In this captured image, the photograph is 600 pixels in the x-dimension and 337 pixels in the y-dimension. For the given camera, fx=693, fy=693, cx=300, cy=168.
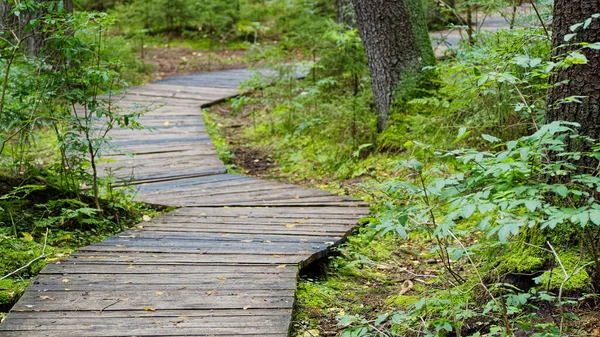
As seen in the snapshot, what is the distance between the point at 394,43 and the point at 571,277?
435 centimetres

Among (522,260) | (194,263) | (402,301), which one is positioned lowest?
(402,301)

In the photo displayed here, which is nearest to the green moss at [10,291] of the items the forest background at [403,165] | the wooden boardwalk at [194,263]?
the forest background at [403,165]

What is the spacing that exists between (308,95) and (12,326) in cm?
618

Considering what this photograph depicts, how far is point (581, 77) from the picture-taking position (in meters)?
3.75

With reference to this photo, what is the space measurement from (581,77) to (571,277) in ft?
3.57

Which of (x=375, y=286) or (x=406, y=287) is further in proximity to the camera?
(x=375, y=286)

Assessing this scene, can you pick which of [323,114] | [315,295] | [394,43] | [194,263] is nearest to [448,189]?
[315,295]

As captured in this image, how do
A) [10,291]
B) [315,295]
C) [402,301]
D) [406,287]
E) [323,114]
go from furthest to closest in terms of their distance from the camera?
1. [323,114]
2. [406,287]
3. [315,295]
4. [402,301]
5. [10,291]

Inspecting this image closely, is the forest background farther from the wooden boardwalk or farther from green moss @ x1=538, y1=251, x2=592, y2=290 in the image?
the wooden boardwalk

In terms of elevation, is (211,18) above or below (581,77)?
below

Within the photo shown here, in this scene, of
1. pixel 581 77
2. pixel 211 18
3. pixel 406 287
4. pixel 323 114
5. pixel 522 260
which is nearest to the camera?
pixel 581 77

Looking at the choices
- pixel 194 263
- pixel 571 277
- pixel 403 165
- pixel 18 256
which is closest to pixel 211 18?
pixel 18 256

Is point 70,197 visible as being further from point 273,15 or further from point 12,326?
point 273,15

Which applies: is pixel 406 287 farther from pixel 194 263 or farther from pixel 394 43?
pixel 394 43
